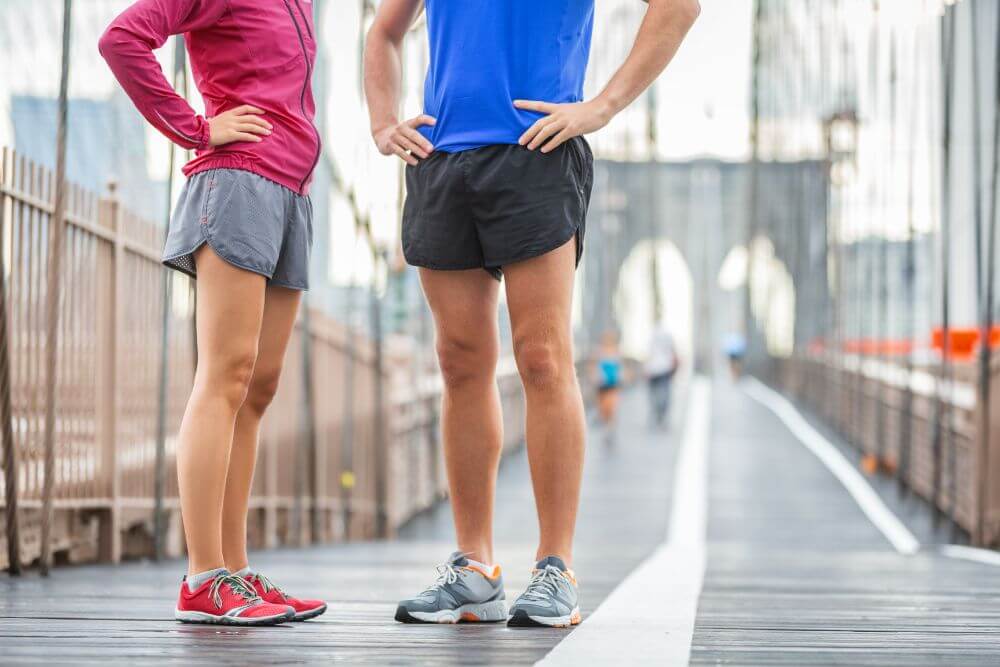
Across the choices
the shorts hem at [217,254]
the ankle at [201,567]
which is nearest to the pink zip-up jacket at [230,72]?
the shorts hem at [217,254]

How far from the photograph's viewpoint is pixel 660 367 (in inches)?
736

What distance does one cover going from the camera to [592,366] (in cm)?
2738

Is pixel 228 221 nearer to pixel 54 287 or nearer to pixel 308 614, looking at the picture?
pixel 308 614

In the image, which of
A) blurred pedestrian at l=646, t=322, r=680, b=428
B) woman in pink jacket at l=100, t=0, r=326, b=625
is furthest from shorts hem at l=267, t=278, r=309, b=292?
blurred pedestrian at l=646, t=322, r=680, b=428

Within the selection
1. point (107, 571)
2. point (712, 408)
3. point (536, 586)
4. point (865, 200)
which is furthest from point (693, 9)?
point (712, 408)

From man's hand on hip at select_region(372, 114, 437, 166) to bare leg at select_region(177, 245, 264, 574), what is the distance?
13.1 inches

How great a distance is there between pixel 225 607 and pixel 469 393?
0.57 metres

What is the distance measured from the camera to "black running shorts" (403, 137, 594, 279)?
98.7 inches

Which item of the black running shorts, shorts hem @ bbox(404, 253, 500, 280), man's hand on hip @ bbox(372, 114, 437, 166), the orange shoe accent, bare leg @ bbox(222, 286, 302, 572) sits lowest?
the orange shoe accent

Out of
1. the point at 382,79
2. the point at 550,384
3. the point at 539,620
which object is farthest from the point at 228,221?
the point at 539,620

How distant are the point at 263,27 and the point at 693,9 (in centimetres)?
75

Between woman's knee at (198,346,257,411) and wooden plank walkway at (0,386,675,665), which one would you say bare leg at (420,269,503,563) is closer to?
wooden plank walkway at (0,386,675,665)

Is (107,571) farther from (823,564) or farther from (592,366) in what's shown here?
(592,366)

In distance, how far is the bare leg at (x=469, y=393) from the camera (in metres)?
2.61
